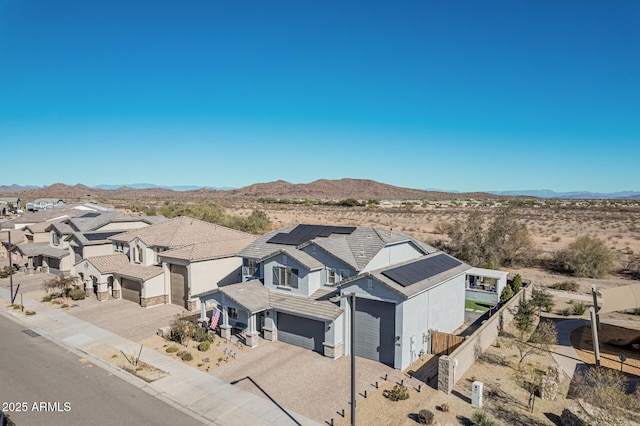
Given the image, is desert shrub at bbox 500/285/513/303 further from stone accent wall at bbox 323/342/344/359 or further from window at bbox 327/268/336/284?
stone accent wall at bbox 323/342/344/359

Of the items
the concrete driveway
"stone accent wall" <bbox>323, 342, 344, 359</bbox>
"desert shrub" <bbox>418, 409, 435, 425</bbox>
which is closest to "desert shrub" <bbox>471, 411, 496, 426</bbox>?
"desert shrub" <bbox>418, 409, 435, 425</bbox>

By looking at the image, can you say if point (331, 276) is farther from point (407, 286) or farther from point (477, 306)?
point (477, 306)

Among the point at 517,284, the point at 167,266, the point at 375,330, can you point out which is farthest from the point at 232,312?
the point at 517,284

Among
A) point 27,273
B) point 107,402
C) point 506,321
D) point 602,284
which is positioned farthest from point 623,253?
point 27,273

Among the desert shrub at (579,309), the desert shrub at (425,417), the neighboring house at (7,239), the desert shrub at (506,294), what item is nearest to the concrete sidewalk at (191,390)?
the desert shrub at (425,417)

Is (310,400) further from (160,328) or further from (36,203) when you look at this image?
(36,203)
